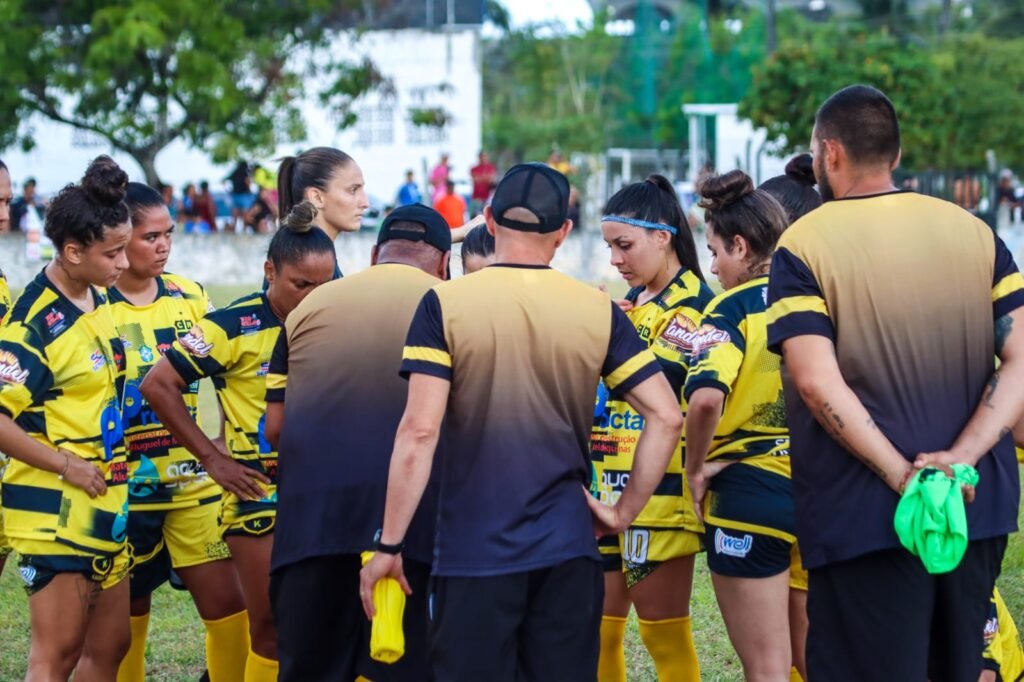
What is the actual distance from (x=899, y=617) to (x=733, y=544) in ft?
3.10

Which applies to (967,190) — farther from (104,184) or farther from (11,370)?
(11,370)

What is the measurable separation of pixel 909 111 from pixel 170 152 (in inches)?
1202

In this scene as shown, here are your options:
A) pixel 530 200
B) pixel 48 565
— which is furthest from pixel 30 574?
pixel 530 200

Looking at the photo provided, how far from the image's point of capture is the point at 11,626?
6.91m

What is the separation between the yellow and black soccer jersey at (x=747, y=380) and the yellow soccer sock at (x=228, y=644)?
79.1 inches

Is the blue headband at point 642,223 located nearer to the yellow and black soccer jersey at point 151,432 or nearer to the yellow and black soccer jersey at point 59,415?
the yellow and black soccer jersey at point 151,432

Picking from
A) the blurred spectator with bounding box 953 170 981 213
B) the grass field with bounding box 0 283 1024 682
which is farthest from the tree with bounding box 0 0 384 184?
the grass field with bounding box 0 283 1024 682

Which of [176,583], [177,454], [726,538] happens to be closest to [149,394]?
[177,454]

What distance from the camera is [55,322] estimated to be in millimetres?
4613

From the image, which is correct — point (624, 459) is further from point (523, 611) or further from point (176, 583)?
point (176, 583)

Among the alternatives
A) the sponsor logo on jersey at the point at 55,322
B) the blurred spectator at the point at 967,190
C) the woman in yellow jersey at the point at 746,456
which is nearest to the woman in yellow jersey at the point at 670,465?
the woman in yellow jersey at the point at 746,456

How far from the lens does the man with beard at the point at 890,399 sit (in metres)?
3.87

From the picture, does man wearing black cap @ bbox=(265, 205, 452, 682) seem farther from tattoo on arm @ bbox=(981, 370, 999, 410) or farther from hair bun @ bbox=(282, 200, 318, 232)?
tattoo on arm @ bbox=(981, 370, 999, 410)

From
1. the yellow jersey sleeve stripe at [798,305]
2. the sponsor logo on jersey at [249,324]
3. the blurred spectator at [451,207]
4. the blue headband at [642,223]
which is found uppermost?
the blue headband at [642,223]
